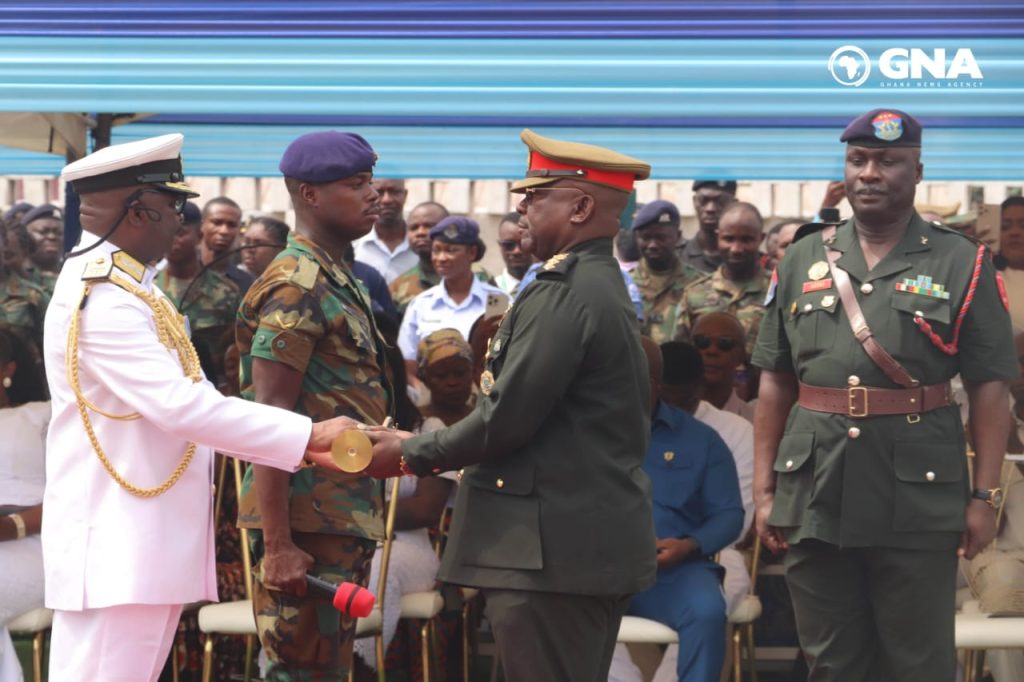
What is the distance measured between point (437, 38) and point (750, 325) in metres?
2.82

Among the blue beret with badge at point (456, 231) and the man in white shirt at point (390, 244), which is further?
the man in white shirt at point (390, 244)

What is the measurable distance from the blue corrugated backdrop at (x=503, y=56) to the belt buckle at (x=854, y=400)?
1154mm

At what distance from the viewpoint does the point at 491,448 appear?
3516 mm

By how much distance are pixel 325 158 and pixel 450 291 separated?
12.6 feet

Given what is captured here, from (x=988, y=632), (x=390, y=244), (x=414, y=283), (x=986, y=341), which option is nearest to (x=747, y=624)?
(x=988, y=632)

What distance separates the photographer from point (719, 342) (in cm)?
673

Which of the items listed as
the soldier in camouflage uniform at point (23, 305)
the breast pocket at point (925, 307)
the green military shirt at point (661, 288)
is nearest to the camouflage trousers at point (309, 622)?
the breast pocket at point (925, 307)

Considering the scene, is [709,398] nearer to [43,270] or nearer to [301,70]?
[301,70]

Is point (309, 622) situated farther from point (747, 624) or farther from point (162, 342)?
point (747, 624)

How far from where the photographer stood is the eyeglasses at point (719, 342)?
6.72 metres

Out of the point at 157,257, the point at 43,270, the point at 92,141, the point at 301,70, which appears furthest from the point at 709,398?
the point at 43,270

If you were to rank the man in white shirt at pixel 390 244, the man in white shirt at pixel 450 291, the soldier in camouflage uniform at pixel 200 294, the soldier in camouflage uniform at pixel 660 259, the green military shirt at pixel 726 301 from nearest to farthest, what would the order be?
the soldier in camouflage uniform at pixel 200 294, the green military shirt at pixel 726 301, the man in white shirt at pixel 450 291, the soldier in camouflage uniform at pixel 660 259, the man in white shirt at pixel 390 244

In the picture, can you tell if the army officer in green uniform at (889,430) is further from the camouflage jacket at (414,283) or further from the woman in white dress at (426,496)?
the camouflage jacket at (414,283)

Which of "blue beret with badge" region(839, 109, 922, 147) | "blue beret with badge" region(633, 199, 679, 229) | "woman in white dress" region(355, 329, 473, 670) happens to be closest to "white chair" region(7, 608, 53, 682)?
"woman in white dress" region(355, 329, 473, 670)
